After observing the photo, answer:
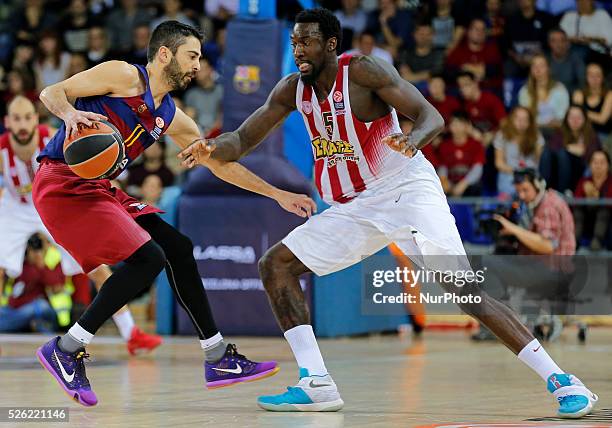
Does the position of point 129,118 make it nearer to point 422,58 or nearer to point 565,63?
point 565,63

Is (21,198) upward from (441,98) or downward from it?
downward

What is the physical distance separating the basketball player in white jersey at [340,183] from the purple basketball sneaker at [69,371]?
2.87ft

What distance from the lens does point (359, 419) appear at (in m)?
5.52

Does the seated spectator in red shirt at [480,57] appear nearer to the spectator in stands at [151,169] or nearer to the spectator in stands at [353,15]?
the spectator in stands at [353,15]

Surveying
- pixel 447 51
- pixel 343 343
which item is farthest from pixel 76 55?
pixel 343 343

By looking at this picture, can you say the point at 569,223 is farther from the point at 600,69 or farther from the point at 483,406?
the point at 483,406

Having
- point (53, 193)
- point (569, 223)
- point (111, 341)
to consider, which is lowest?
point (111, 341)

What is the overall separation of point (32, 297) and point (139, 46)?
5.10 m

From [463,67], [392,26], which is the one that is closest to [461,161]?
[463,67]

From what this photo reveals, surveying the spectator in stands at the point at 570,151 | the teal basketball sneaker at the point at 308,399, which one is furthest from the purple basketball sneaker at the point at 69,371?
the spectator in stands at the point at 570,151

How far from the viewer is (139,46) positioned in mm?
16422

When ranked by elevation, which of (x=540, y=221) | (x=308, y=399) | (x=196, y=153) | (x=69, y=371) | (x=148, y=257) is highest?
(x=196, y=153)

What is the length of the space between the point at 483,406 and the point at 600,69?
8.51m

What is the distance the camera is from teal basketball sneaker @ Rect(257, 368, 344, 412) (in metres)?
5.92
